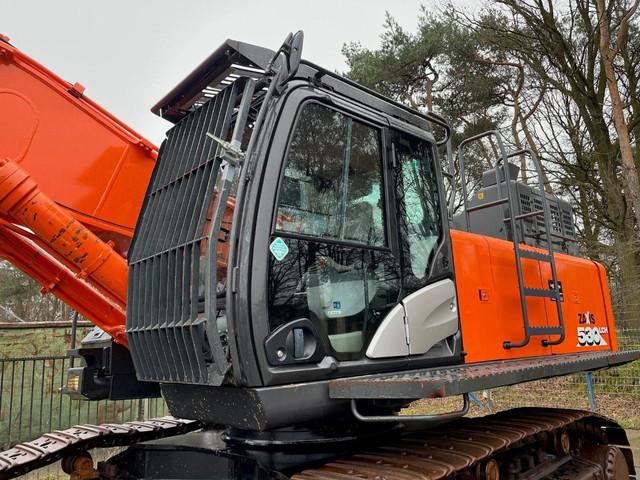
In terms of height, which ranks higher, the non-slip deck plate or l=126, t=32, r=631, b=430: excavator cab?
l=126, t=32, r=631, b=430: excavator cab

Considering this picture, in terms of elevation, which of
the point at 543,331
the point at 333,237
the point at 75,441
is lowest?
the point at 75,441

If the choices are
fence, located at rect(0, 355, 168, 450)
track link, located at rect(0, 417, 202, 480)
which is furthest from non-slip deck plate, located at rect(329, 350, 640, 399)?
fence, located at rect(0, 355, 168, 450)

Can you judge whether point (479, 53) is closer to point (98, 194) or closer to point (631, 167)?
point (631, 167)

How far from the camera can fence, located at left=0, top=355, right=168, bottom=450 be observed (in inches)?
297

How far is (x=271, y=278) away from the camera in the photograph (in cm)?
245

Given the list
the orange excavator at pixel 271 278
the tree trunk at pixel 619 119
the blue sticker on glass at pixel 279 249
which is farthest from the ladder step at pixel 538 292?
the tree trunk at pixel 619 119

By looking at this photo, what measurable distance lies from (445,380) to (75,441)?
2.33 meters

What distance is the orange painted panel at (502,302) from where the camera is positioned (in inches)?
134

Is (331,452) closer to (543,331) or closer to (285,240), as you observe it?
(285,240)

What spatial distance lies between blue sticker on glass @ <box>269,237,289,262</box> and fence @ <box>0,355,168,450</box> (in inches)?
231

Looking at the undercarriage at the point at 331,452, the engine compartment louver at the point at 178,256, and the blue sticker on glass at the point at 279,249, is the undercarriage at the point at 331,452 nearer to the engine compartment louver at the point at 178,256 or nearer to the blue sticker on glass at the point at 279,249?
A: the engine compartment louver at the point at 178,256

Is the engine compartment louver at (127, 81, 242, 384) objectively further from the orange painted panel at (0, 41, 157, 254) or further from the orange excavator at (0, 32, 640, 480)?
the orange painted panel at (0, 41, 157, 254)

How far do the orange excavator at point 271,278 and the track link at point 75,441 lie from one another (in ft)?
0.05

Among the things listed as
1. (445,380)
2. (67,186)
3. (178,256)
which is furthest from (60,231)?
(445,380)
